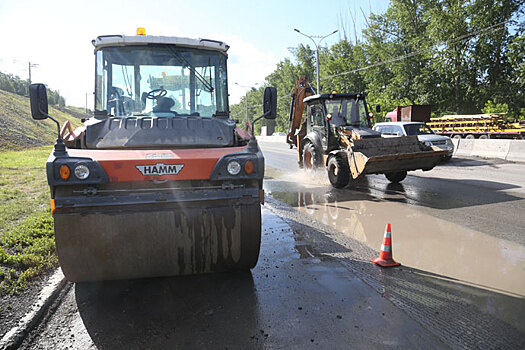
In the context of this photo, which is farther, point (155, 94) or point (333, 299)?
point (155, 94)

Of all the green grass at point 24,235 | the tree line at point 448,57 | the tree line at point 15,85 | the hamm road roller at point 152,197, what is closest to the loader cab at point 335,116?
the hamm road roller at point 152,197

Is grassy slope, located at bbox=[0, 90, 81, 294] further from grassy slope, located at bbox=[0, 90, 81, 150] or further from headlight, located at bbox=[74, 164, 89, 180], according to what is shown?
grassy slope, located at bbox=[0, 90, 81, 150]

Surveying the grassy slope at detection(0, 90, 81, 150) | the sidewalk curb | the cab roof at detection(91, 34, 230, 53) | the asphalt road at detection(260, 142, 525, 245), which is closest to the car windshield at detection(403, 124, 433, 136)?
the asphalt road at detection(260, 142, 525, 245)

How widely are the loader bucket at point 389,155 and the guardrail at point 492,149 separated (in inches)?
345

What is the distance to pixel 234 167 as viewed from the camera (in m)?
3.66

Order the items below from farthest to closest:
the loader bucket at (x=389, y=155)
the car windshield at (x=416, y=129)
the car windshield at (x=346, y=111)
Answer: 1. the car windshield at (x=416, y=129)
2. the car windshield at (x=346, y=111)
3. the loader bucket at (x=389, y=155)

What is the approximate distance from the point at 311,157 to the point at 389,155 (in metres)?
3.76

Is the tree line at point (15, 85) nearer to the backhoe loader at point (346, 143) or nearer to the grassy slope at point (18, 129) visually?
the grassy slope at point (18, 129)

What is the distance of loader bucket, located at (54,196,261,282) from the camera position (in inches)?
133

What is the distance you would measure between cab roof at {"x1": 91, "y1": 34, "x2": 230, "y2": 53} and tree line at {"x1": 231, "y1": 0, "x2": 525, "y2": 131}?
970 inches

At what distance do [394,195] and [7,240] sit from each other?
789 cm

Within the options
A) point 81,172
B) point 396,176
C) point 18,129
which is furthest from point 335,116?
A: point 18,129

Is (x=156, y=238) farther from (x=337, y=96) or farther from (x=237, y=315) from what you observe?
(x=337, y=96)

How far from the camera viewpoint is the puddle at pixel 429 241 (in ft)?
14.2
